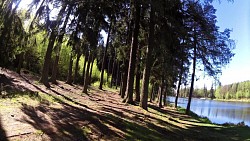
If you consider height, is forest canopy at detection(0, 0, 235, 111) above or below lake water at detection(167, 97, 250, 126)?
above

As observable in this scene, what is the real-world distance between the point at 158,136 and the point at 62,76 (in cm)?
3181

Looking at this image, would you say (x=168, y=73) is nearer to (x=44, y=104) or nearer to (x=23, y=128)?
(x=44, y=104)

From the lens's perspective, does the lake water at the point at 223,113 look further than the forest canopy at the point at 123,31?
Yes

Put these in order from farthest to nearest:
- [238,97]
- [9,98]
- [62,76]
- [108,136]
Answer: [238,97] → [62,76] → [9,98] → [108,136]

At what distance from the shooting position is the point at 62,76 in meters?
41.6

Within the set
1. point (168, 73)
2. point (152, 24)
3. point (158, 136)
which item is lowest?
point (158, 136)

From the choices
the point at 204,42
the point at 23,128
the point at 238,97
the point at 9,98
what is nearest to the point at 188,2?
the point at 204,42

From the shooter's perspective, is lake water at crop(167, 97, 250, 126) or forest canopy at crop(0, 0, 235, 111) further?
lake water at crop(167, 97, 250, 126)

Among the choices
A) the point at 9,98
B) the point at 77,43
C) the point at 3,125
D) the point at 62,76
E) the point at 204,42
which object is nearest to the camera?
the point at 3,125

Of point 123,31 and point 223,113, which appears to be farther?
point 223,113

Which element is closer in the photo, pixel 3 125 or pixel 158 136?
pixel 3 125

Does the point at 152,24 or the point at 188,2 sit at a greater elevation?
the point at 188,2

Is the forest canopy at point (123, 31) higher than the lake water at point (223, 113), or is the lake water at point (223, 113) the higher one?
the forest canopy at point (123, 31)

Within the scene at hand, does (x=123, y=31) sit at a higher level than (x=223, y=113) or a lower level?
higher
